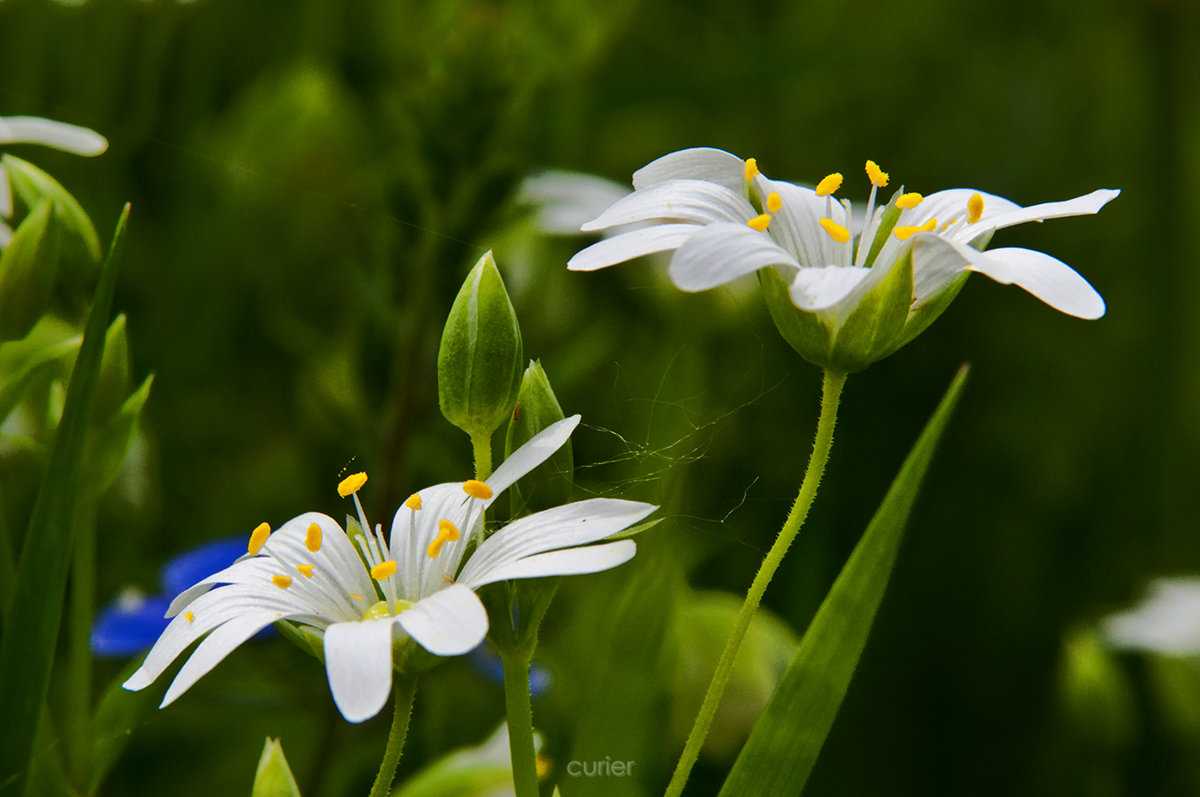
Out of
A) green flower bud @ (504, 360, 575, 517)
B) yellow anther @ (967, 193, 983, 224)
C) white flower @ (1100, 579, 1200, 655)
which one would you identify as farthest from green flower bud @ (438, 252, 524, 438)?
white flower @ (1100, 579, 1200, 655)

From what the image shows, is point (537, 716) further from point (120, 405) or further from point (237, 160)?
point (237, 160)

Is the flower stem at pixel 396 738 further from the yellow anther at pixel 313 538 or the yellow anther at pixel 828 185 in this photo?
the yellow anther at pixel 828 185

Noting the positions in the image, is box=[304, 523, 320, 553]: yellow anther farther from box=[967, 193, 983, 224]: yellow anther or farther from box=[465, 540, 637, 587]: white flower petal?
box=[967, 193, 983, 224]: yellow anther

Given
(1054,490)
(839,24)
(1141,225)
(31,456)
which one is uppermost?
(839,24)

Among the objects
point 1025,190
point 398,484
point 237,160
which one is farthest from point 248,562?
point 1025,190

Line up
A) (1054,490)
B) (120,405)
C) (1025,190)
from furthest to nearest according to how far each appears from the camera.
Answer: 1. (1025,190)
2. (1054,490)
3. (120,405)

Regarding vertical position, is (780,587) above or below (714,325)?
below

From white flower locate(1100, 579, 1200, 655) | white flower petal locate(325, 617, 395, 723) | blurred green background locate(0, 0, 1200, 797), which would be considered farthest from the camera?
white flower locate(1100, 579, 1200, 655)
